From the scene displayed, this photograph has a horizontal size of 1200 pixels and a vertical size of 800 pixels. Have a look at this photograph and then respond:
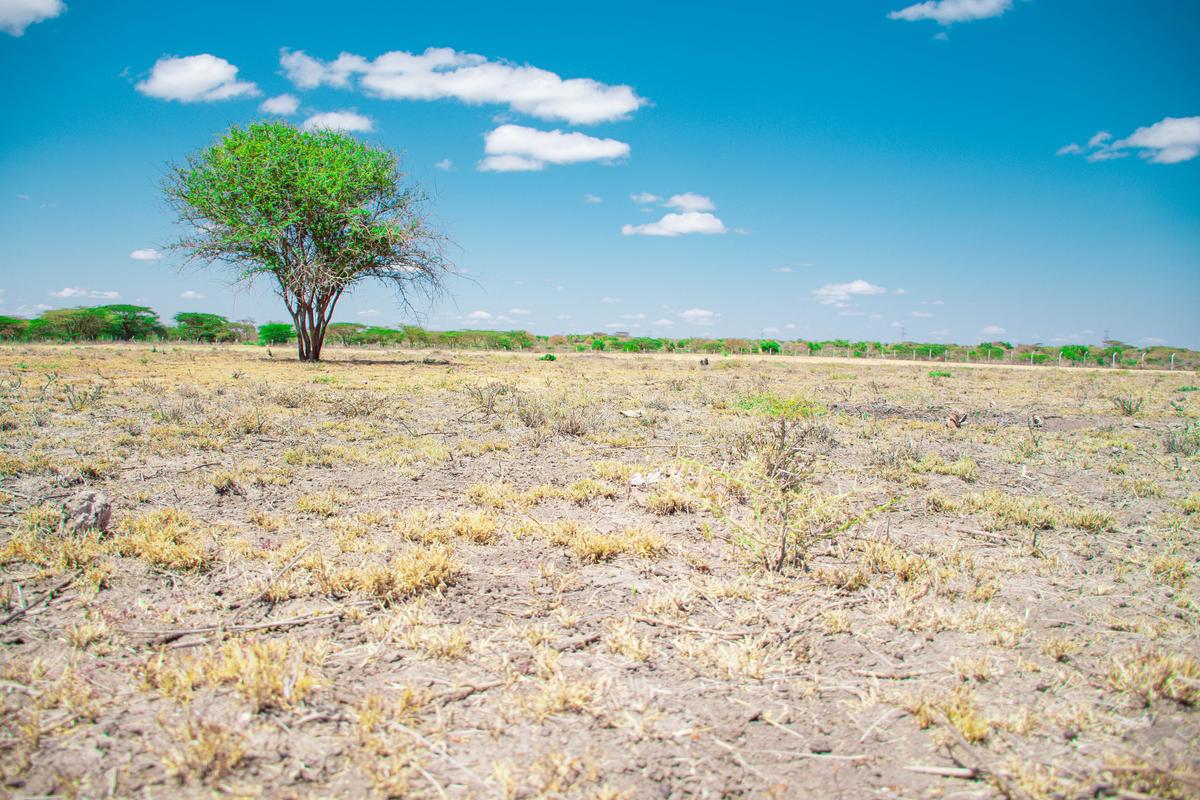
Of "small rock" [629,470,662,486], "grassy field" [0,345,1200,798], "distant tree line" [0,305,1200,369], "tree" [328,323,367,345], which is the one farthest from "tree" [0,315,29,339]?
"small rock" [629,470,662,486]

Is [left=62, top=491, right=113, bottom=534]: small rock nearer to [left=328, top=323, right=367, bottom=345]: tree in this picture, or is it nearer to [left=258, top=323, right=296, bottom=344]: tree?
[left=328, top=323, right=367, bottom=345]: tree

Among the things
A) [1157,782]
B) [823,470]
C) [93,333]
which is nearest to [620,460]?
[823,470]

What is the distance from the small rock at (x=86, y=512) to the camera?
184 inches

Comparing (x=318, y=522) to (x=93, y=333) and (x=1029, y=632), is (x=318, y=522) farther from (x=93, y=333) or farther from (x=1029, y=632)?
(x=93, y=333)

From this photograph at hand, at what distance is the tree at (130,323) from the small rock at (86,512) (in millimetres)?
63081

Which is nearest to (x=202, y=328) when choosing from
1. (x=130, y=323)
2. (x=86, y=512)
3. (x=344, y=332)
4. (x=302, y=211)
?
(x=130, y=323)

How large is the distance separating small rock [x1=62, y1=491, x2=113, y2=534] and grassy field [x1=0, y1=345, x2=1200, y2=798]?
12 cm

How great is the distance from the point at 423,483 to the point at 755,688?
186 inches

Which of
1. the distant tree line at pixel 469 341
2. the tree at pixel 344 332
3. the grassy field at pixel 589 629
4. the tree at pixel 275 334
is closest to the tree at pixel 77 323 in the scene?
the distant tree line at pixel 469 341

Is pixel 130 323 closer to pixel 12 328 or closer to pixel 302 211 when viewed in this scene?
pixel 12 328

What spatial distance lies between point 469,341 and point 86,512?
197 ft

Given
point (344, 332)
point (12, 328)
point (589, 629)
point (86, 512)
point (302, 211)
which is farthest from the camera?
point (344, 332)

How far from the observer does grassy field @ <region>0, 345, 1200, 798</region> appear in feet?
8.19

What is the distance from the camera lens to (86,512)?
4.74 meters
